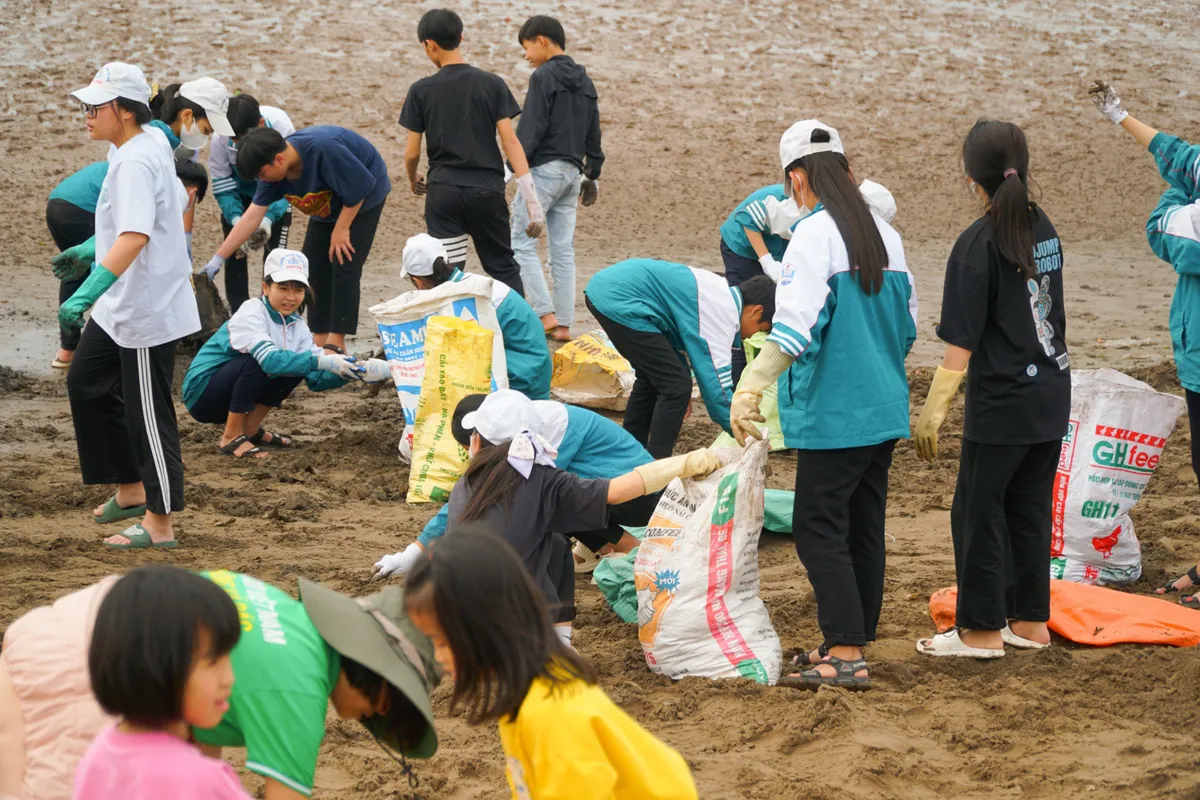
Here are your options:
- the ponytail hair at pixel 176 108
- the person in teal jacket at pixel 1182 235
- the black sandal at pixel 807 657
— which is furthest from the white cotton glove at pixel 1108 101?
the ponytail hair at pixel 176 108

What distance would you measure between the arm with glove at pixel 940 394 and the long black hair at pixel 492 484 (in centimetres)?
116

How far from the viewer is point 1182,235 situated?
4.28 metres

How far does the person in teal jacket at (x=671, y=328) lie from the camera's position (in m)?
5.39

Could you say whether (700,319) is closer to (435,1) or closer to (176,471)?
(176,471)

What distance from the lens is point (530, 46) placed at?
304 inches

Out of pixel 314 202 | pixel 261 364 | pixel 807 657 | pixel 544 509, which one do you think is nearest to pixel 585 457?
pixel 544 509

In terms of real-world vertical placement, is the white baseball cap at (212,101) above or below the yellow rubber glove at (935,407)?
above

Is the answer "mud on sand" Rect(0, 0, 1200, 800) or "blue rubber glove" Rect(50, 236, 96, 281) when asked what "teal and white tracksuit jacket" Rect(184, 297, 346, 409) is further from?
"blue rubber glove" Rect(50, 236, 96, 281)

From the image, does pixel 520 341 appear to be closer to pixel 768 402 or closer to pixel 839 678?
pixel 768 402

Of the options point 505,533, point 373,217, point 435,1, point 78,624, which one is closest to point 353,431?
point 373,217

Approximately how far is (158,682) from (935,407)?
2.50 m

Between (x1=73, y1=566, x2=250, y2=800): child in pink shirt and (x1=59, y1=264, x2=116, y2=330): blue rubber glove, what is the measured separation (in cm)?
270

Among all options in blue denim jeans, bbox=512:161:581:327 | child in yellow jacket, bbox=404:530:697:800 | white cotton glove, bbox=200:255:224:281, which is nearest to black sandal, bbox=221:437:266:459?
white cotton glove, bbox=200:255:224:281

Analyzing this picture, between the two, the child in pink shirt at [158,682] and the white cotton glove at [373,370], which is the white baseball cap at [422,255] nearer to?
the white cotton glove at [373,370]
